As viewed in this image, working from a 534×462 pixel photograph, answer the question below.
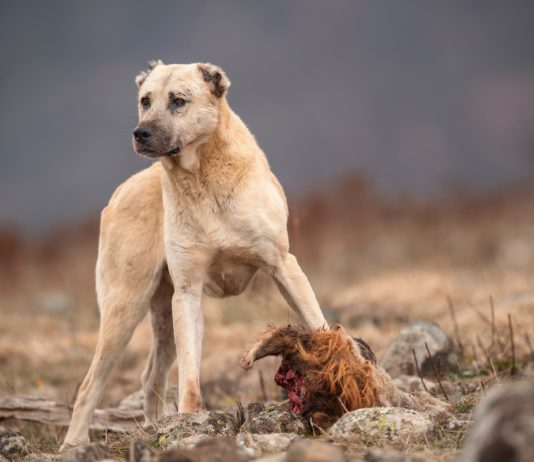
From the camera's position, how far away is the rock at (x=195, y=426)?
468cm

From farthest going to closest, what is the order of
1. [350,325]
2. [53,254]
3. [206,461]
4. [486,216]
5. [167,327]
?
[486,216] → [53,254] → [350,325] → [167,327] → [206,461]

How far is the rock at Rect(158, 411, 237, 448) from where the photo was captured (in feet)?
15.4

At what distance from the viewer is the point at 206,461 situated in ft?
11.5

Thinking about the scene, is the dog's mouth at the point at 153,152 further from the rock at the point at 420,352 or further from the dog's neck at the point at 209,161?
the rock at the point at 420,352

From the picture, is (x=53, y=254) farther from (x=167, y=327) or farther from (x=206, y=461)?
(x=206, y=461)

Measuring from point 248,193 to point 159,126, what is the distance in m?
0.78

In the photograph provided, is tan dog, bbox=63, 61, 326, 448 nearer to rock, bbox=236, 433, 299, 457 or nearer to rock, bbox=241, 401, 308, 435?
rock, bbox=241, 401, 308, 435

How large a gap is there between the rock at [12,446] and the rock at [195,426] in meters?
1.30

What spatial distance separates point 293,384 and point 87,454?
3.95ft

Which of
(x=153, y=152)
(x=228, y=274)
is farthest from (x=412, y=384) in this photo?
(x=153, y=152)

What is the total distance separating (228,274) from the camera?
20.3 feet

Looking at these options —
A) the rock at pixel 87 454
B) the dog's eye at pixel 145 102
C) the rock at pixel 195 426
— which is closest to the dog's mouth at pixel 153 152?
the dog's eye at pixel 145 102

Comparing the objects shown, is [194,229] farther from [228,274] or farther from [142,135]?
[142,135]

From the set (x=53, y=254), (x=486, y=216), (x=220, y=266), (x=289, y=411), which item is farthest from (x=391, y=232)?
(x=289, y=411)
